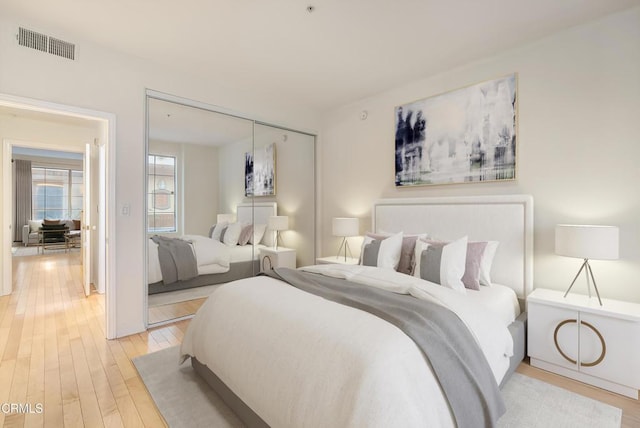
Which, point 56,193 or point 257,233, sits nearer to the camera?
point 257,233

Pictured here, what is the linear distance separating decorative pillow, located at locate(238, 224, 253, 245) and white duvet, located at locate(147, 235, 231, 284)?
21cm

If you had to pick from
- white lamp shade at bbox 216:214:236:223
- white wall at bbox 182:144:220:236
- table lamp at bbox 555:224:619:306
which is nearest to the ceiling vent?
white wall at bbox 182:144:220:236

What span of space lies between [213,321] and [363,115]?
3221mm

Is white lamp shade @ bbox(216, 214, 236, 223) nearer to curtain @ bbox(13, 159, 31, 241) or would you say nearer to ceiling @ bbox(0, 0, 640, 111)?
ceiling @ bbox(0, 0, 640, 111)

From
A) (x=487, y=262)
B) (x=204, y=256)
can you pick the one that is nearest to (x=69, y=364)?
(x=204, y=256)

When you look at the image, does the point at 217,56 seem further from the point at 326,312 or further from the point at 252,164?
the point at 326,312

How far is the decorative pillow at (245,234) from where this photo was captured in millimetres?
3852

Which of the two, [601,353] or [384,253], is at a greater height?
[384,253]

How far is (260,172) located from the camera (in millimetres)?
3971

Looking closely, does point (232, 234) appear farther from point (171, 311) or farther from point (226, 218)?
point (171, 311)

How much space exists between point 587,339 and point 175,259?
371cm

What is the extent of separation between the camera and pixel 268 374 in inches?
57.1

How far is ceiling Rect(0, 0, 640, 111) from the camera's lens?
222 cm

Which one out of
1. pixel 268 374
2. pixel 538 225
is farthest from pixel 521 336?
pixel 268 374
